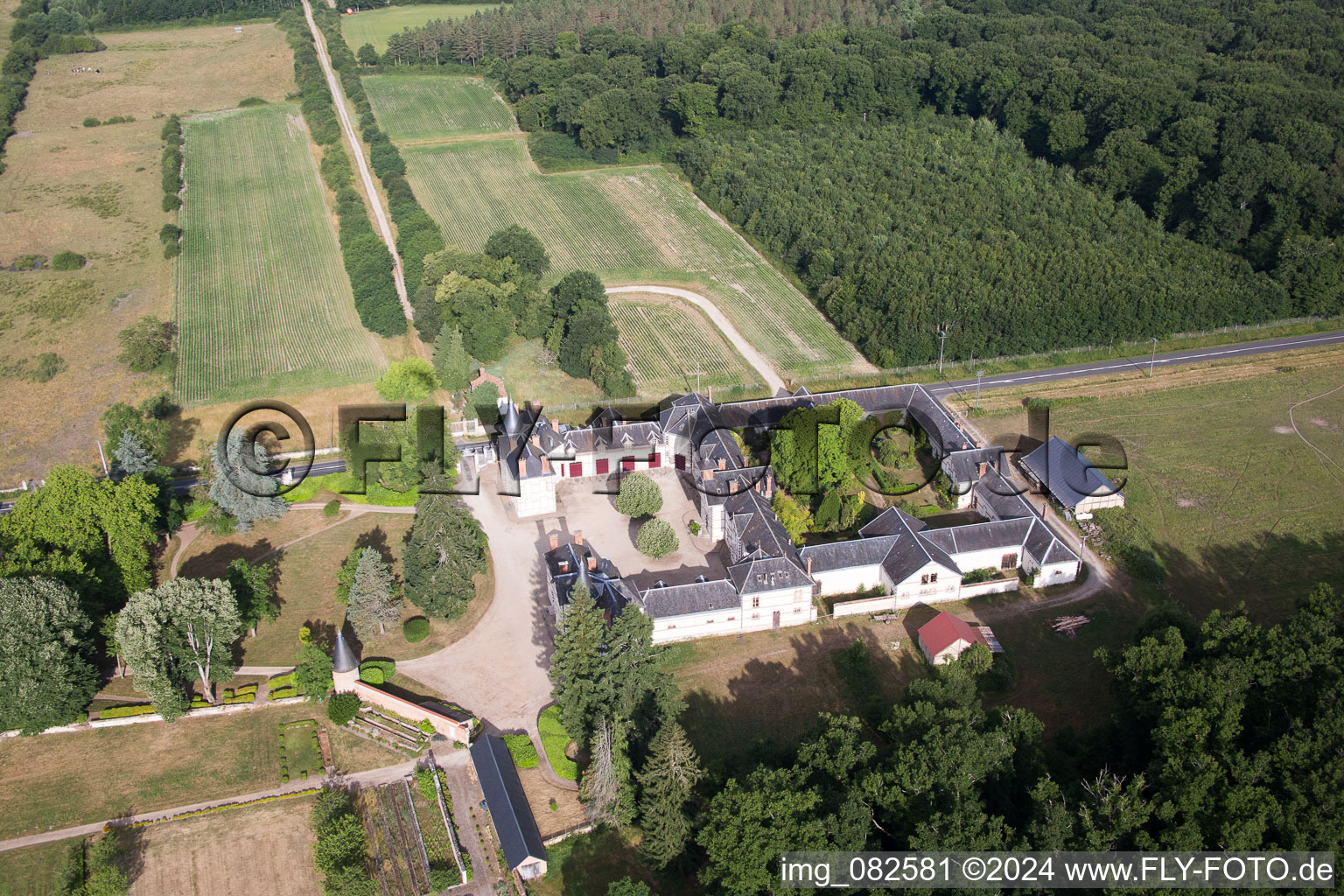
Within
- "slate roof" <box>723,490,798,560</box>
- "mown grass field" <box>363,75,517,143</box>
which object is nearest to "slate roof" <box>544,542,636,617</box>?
"slate roof" <box>723,490,798,560</box>

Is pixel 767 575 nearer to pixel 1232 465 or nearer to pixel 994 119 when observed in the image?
pixel 1232 465

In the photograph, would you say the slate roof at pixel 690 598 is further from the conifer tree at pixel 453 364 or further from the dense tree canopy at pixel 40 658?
the conifer tree at pixel 453 364

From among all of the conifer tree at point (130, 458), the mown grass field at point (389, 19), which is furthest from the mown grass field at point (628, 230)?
the conifer tree at point (130, 458)

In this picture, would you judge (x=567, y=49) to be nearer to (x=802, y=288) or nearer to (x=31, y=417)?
(x=802, y=288)

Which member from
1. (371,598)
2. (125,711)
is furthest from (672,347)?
(125,711)

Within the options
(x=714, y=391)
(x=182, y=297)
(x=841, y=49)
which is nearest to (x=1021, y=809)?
(x=714, y=391)

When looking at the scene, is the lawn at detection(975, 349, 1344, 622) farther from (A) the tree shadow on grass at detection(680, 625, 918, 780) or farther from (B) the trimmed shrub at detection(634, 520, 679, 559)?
(B) the trimmed shrub at detection(634, 520, 679, 559)
